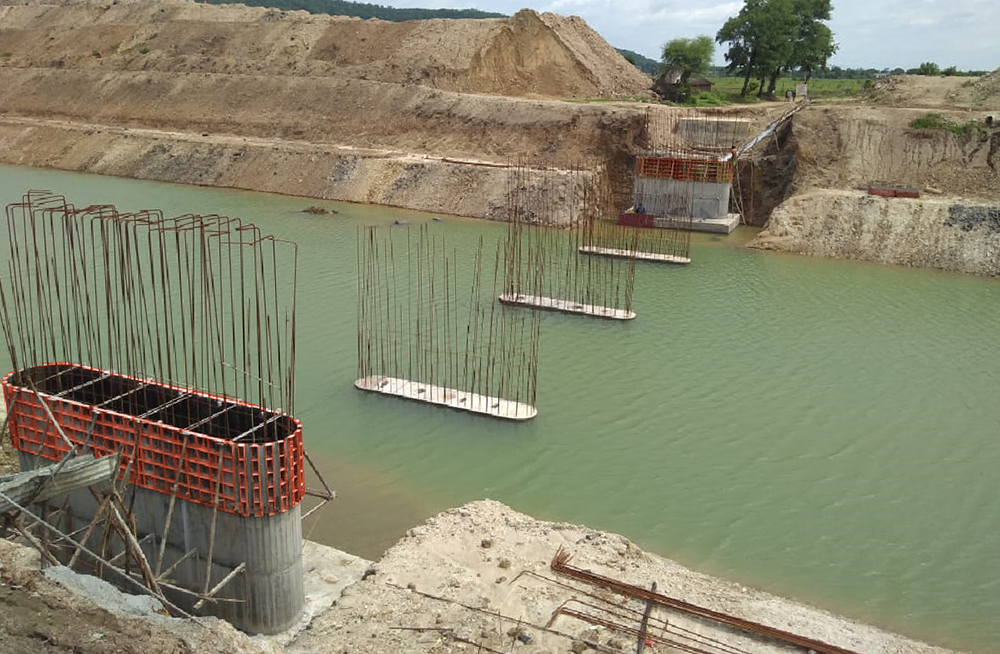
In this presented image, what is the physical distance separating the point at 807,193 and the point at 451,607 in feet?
76.8

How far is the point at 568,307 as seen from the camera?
1883cm

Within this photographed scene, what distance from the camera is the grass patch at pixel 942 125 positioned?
27578 mm

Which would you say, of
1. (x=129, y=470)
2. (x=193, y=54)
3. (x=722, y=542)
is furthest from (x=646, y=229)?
(x=193, y=54)

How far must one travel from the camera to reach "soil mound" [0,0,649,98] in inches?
1625

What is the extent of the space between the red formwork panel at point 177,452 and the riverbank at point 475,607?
111 cm

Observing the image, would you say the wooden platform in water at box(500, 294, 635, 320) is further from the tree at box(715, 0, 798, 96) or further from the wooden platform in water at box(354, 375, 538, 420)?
the tree at box(715, 0, 798, 96)

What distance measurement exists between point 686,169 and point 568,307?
11.4 metres

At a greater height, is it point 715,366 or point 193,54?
point 193,54

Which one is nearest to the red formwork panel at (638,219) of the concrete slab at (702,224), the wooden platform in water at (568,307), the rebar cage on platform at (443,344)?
the concrete slab at (702,224)

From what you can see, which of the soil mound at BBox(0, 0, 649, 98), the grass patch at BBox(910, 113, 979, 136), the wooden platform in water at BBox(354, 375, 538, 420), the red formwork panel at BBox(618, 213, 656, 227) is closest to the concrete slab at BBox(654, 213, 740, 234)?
the red formwork panel at BBox(618, 213, 656, 227)

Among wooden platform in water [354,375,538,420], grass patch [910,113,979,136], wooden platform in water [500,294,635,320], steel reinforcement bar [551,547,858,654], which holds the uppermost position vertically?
grass patch [910,113,979,136]

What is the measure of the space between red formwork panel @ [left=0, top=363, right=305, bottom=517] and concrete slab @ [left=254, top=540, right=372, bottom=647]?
48.1 inches

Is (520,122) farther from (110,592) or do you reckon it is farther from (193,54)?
(110,592)

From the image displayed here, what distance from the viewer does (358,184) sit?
3212 centimetres
